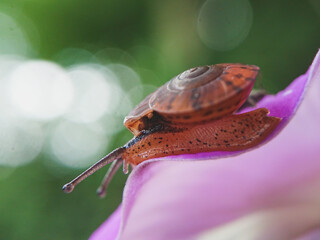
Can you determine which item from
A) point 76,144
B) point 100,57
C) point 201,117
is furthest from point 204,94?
point 76,144

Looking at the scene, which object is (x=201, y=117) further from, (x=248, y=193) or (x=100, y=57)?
(x=100, y=57)

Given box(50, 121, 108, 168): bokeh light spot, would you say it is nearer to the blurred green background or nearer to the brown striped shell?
the blurred green background

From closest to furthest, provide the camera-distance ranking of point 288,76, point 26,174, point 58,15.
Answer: point 288,76 → point 58,15 → point 26,174

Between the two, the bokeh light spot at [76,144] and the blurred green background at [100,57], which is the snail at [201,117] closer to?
the blurred green background at [100,57]

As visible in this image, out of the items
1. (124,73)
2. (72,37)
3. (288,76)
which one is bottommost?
(288,76)

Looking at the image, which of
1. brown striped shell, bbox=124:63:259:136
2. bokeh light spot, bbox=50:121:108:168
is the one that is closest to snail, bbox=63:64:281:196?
brown striped shell, bbox=124:63:259:136

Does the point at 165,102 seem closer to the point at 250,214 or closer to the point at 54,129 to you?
the point at 250,214

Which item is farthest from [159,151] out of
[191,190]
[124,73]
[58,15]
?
[124,73]
